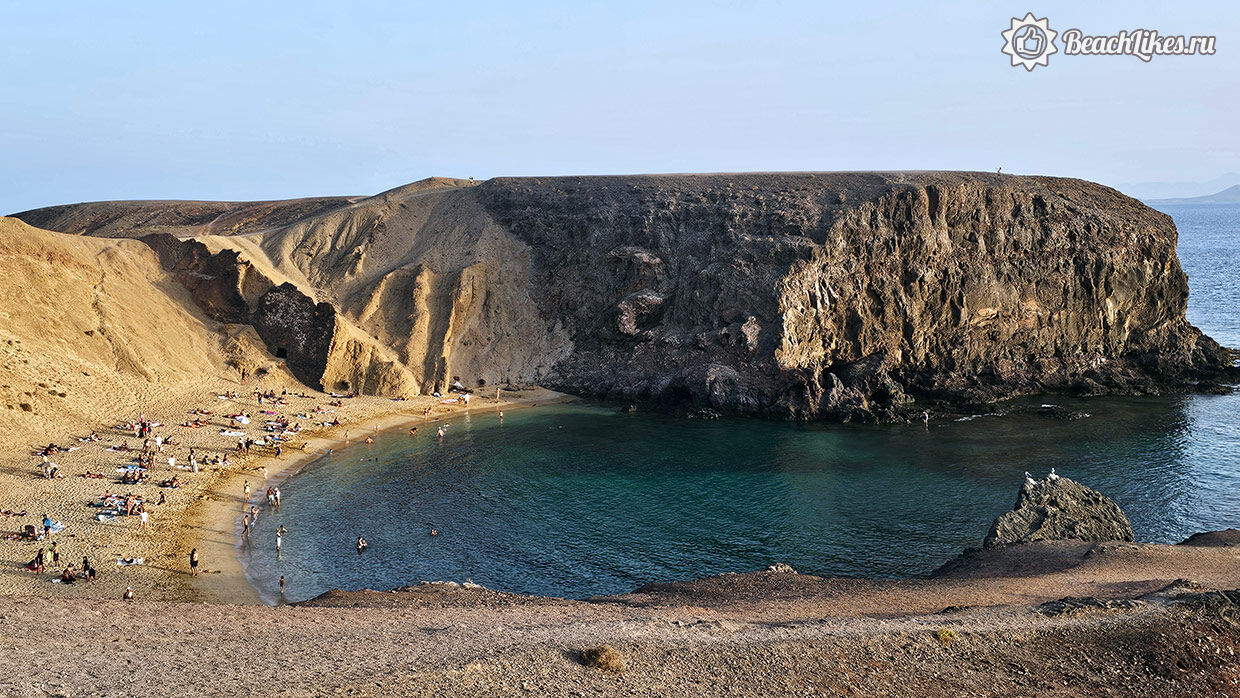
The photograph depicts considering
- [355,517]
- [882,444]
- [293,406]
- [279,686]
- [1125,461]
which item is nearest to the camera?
[279,686]

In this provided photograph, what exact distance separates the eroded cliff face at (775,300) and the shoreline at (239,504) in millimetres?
5841

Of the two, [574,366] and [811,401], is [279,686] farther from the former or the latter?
[574,366]

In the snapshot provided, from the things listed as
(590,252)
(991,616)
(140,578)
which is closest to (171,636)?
(140,578)

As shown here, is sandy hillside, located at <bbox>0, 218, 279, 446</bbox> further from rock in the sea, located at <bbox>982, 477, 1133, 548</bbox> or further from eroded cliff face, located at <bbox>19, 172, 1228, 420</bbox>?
rock in the sea, located at <bbox>982, 477, 1133, 548</bbox>

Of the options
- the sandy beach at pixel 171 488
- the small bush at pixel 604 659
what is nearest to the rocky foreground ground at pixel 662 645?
the small bush at pixel 604 659

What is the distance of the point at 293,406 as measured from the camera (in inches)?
2352

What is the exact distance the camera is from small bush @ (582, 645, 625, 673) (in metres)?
19.8

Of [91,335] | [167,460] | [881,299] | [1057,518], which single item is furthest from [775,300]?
[91,335]

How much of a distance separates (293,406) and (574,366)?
78.0ft

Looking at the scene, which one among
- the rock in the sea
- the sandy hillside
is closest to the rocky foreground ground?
the rock in the sea

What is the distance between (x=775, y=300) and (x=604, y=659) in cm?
4787

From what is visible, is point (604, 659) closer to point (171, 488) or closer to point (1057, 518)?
point (1057, 518)

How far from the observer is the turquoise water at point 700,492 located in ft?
117

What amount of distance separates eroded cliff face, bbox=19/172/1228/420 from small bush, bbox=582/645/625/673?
4256 centimetres
